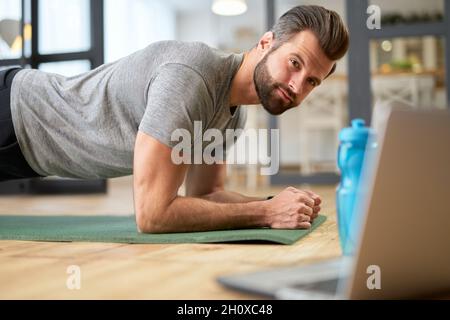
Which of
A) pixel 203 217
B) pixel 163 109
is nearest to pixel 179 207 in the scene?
pixel 203 217

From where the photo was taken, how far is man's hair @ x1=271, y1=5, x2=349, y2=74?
1.30 meters

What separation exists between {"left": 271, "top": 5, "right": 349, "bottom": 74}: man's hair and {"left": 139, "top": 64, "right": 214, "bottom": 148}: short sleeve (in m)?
0.29

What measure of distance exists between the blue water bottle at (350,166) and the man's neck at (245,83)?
58cm

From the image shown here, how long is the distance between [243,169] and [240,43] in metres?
2.86

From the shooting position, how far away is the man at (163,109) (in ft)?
3.78

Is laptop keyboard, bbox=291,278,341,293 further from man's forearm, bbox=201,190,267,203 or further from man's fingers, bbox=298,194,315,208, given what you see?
man's forearm, bbox=201,190,267,203

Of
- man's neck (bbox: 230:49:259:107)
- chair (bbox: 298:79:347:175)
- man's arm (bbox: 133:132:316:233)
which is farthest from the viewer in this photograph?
chair (bbox: 298:79:347:175)

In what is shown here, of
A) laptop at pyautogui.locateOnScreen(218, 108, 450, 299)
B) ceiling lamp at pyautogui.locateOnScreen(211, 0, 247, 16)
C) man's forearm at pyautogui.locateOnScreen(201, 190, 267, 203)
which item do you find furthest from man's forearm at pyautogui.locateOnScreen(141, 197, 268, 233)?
ceiling lamp at pyautogui.locateOnScreen(211, 0, 247, 16)

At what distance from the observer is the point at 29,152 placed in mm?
1463

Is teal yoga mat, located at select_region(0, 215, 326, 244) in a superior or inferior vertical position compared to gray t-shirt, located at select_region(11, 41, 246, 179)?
inferior

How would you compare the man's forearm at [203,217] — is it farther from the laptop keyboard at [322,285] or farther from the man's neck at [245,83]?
the laptop keyboard at [322,285]
